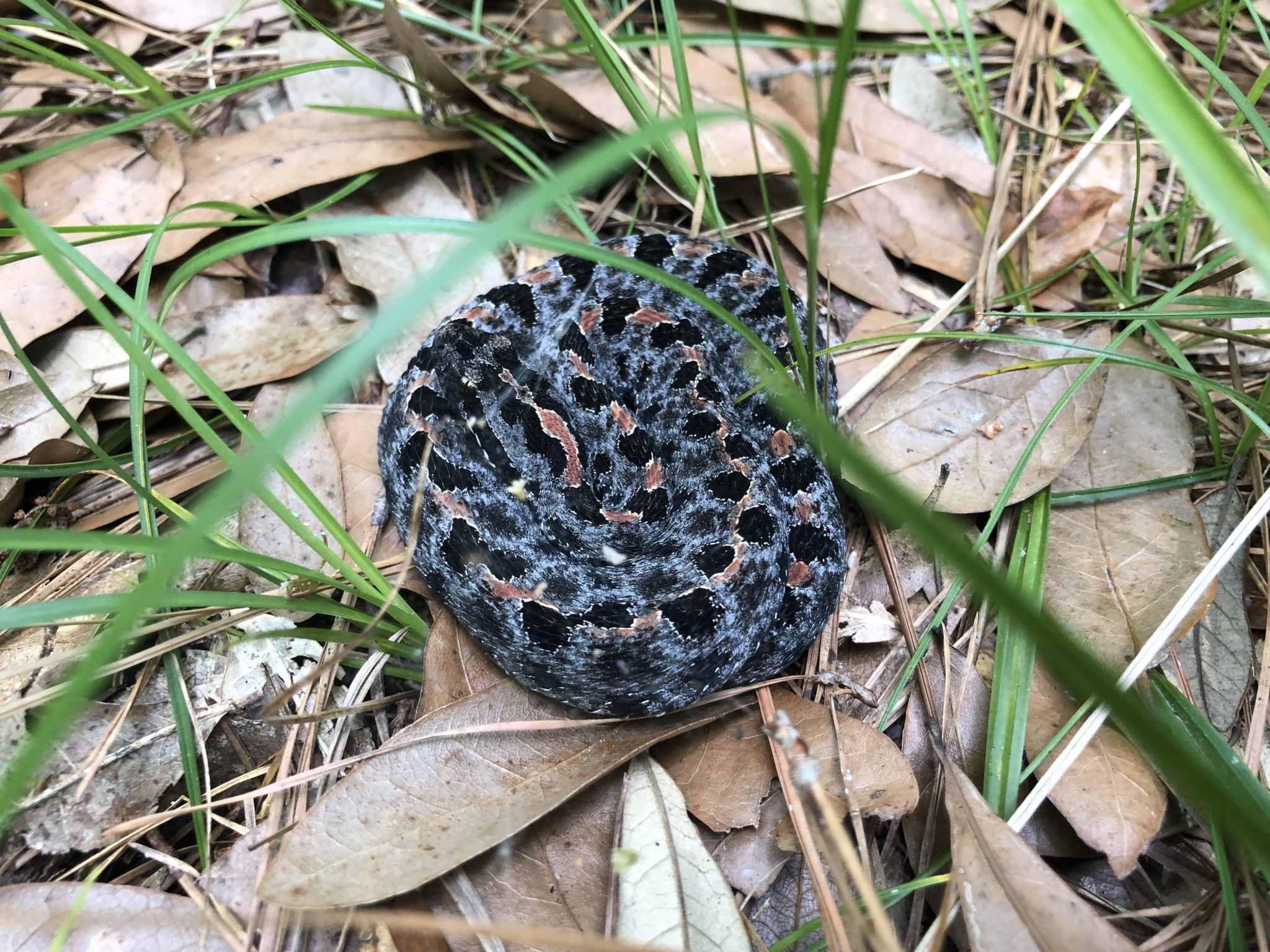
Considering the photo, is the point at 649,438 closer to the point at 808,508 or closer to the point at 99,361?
the point at 808,508

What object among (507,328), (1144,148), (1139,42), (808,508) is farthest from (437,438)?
(1144,148)

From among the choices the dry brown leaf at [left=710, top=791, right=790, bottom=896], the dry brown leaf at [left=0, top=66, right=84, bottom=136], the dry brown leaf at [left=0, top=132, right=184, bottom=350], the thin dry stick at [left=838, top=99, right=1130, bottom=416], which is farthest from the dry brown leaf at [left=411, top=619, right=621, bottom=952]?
the dry brown leaf at [left=0, top=66, right=84, bottom=136]

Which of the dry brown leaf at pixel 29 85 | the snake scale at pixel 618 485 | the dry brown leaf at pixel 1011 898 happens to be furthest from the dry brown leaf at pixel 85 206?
the dry brown leaf at pixel 1011 898

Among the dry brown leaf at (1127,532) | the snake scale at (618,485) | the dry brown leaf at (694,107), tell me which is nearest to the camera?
the dry brown leaf at (1127,532)

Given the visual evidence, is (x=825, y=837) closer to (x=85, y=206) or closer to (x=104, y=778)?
(x=104, y=778)

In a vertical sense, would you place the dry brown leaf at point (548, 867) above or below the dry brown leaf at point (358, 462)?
below

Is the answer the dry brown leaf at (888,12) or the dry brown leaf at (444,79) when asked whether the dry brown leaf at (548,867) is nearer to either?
the dry brown leaf at (444,79)
